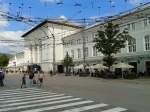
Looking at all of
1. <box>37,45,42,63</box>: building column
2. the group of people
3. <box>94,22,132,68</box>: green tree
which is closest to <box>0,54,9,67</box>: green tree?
<box>37,45,42,63</box>: building column

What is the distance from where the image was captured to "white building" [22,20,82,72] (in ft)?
317

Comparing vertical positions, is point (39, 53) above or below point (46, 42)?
below

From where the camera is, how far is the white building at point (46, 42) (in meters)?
96.7

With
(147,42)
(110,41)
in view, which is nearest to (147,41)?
(147,42)

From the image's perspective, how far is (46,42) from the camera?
104 metres

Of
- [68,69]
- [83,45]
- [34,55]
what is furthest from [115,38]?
[34,55]

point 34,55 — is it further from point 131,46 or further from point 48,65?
point 131,46

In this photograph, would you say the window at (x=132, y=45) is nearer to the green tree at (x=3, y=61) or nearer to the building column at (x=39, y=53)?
the building column at (x=39, y=53)

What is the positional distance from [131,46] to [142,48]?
12.4 feet

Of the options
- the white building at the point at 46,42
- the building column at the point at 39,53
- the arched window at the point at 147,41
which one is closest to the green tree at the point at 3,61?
the white building at the point at 46,42

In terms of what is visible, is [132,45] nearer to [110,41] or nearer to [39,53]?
[110,41]

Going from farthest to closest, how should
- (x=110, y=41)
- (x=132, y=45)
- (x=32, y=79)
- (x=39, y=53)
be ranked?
(x=39, y=53) < (x=132, y=45) < (x=110, y=41) < (x=32, y=79)

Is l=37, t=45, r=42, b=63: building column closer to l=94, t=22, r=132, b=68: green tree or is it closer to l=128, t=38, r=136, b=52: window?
l=128, t=38, r=136, b=52: window

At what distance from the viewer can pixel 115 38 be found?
168 ft
